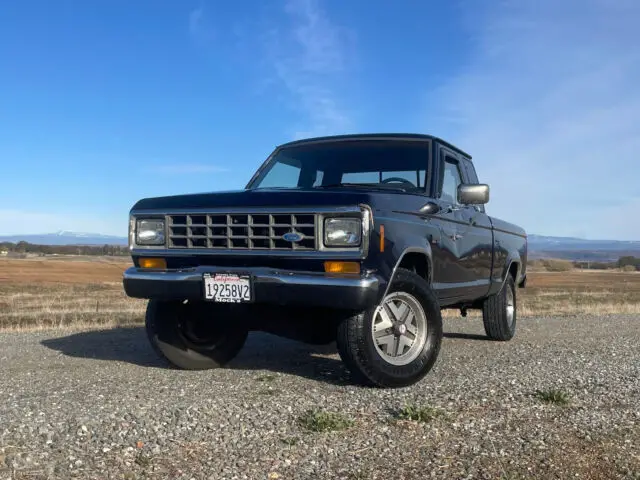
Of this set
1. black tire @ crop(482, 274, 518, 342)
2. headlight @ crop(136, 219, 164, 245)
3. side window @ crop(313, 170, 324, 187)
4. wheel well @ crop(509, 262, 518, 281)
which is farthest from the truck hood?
wheel well @ crop(509, 262, 518, 281)

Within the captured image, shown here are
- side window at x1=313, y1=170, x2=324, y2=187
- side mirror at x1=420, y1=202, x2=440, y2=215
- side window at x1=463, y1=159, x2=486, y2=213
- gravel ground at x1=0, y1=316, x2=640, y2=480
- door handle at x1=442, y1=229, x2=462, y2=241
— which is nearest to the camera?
gravel ground at x1=0, y1=316, x2=640, y2=480

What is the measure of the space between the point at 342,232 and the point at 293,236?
0.36 metres

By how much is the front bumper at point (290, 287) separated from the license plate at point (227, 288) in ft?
0.13

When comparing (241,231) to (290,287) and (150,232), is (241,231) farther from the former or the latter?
(150,232)

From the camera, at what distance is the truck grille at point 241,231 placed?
178 inches

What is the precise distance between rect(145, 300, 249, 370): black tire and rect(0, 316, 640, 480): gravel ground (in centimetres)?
18

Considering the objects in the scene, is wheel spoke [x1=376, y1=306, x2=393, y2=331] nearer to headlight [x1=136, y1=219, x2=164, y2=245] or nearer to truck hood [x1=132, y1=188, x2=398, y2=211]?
truck hood [x1=132, y1=188, x2=398, y2=211]

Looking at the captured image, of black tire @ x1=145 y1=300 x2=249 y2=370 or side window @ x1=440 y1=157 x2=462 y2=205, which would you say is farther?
side window @ x1=440 y1=157 x2=462 y2=205

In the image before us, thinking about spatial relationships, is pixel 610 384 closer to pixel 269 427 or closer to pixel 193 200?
pixel 269 427

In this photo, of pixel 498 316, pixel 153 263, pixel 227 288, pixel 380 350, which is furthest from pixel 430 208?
pixel 498 316

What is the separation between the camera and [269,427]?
3.55 meters

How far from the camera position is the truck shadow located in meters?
5.39

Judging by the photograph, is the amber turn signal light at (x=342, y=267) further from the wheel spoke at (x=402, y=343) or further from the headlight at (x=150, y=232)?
the headlight at (x=150, y=232)

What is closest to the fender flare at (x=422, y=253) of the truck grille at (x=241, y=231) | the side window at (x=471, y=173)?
the truck grille at (x=241, y=231)
